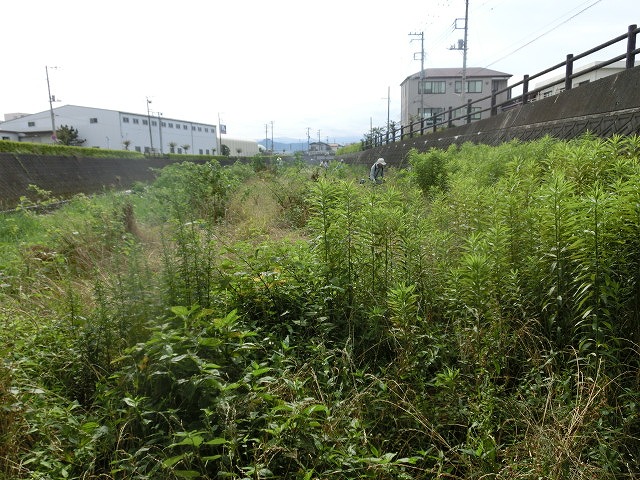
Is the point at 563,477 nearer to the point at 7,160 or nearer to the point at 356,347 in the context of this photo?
the point at 356,347

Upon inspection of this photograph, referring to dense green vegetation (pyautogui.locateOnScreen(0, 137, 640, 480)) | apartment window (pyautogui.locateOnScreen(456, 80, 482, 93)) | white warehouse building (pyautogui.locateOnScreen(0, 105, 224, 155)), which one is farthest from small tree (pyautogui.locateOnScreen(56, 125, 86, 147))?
dense green vegetation (pyautogui.locateOnScreen(0, 137, 640, 480))

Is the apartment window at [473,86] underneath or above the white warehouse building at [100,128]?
above

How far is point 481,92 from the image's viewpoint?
185 feet

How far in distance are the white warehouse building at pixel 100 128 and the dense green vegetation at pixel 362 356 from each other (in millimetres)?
56832

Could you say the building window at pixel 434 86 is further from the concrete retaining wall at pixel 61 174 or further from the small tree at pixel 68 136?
the small tree at pixel 68 136

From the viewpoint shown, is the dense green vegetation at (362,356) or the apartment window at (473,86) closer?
the dense green vegetation at (362,356)

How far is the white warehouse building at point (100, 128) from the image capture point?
5994 cm

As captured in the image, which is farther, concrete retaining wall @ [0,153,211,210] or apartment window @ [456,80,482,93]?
apartment window @ [456,80,482,93]

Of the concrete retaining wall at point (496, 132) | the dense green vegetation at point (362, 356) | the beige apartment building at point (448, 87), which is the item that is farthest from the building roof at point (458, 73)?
the dense green vegetation at point (362, 356)

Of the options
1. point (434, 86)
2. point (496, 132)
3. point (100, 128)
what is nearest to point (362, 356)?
point (496, 132)

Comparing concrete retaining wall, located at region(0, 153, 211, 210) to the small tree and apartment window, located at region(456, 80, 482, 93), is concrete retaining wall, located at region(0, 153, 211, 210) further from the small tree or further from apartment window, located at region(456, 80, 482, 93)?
apartment window, located at region(456, 80, 482, 93)

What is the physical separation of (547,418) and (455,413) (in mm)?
515

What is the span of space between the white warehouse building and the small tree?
85cm

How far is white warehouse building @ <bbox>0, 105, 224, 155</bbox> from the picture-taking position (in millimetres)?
59938
